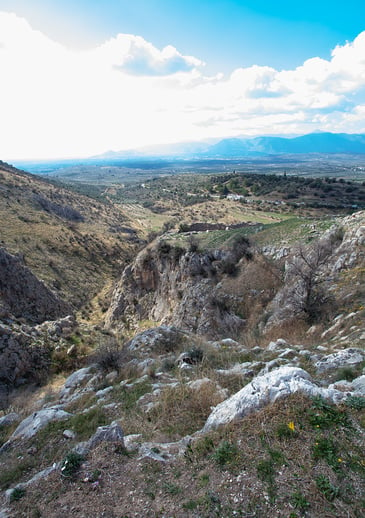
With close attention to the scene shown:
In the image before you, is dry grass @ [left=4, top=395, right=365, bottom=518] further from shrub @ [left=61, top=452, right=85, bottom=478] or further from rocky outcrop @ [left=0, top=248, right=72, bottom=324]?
rocky outcrop @ [left=0, top=248, right=72, bottom=324]

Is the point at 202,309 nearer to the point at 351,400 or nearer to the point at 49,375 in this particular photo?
the point at 49,375

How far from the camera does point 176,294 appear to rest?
2228cm

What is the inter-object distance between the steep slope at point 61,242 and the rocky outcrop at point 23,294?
8.21m

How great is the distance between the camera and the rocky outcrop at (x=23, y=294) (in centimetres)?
1684

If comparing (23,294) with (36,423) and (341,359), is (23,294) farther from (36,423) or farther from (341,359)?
(341,359)

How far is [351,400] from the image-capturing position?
4.50 metres

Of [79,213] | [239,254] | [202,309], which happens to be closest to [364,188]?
[239,254]

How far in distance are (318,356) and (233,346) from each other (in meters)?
3.03

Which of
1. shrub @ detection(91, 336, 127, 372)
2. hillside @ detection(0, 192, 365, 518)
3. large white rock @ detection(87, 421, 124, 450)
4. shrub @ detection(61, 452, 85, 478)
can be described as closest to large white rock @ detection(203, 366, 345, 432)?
hillside @ detection(0, 192, 365, 518)

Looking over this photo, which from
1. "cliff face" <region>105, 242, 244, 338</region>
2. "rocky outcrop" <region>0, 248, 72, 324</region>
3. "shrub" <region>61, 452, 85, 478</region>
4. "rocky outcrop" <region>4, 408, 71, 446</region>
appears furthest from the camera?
"cliff face" <region>105, 242, 244, 338</region>

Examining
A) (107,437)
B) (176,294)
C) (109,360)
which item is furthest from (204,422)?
(176,294)

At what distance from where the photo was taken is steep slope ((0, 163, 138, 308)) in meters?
31.1

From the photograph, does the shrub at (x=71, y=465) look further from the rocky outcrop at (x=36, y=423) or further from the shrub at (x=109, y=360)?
the shrub at (x=109, y=360)

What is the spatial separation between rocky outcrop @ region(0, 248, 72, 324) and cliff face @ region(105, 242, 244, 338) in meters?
7.34
